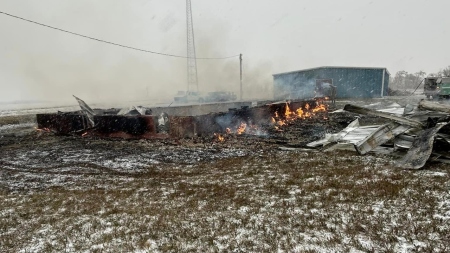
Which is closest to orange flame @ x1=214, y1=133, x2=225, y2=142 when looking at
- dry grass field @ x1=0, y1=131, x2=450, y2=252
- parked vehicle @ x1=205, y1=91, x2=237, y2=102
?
dry grass field @ x1=0, y1=131, x2=450, y2=252

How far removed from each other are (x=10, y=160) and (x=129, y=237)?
31.0 feet

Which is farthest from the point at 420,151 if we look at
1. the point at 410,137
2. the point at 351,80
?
the point at 351,80

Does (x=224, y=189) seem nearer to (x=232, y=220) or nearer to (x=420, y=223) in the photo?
(x=232, y=220)

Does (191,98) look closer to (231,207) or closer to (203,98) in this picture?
(203,98)

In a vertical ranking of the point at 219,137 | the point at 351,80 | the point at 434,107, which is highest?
the point at 351,80

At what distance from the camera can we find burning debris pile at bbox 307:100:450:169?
7.54 m

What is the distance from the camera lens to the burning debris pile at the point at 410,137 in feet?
24.7

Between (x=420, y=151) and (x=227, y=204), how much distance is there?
551cm

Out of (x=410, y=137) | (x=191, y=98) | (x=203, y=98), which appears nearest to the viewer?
(x=410, y=137)

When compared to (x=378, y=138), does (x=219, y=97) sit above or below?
above

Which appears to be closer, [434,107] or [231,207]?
[231,207]

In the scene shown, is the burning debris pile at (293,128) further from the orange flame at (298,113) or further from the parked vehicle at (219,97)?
the parked vehicle at (219,97)

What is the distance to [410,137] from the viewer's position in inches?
346

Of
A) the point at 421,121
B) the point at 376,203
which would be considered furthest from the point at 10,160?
the point at 421,121
